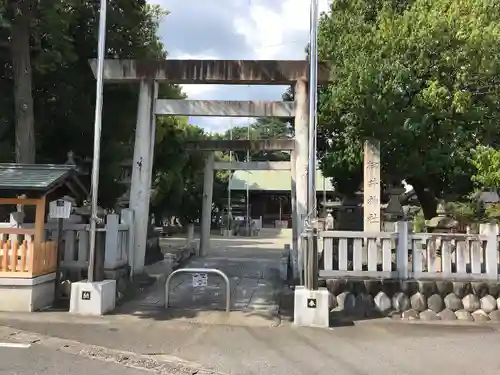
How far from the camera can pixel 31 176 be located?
985 centimetres

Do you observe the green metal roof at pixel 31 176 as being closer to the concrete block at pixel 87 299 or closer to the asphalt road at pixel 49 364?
the concrete block at pixel 87 299

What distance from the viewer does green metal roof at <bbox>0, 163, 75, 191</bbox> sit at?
9.42 m

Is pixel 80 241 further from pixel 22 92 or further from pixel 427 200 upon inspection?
pixel 427 200

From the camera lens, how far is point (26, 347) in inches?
287

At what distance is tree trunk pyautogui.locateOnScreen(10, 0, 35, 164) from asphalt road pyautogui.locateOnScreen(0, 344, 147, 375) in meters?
6.47

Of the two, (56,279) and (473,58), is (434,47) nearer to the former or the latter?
(473,58)

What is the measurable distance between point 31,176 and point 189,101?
4.66m

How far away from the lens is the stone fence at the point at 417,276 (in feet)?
32.2

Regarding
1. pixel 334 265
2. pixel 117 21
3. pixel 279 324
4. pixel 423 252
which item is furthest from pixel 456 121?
pixel 117 21

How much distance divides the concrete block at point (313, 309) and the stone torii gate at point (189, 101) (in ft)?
12.5

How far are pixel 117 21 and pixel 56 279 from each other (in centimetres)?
719

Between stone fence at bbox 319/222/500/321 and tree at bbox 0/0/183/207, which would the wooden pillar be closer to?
tree at bbox 0/0/183/207

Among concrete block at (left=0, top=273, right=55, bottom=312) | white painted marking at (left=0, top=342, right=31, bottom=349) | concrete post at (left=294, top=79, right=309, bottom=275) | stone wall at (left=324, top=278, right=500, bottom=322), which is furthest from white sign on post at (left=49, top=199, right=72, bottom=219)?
concrete post at (left=294, top=79, right=309, bottom=275)

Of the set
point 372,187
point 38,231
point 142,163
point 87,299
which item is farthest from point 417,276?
point 38,231
